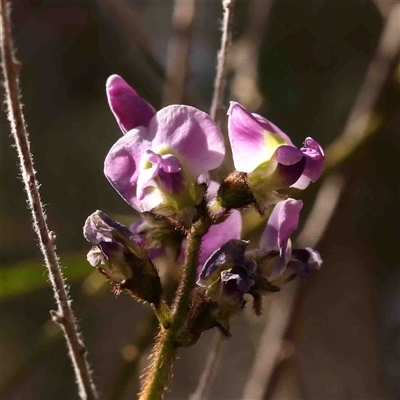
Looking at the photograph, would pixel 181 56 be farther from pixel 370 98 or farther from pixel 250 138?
pixel 250 138

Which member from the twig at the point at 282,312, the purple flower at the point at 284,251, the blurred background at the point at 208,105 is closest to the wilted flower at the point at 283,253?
the purple flower at the point at 284,251

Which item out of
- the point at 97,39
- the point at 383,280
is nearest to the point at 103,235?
the point at 97,39

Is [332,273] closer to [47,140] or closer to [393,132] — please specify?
[393,132]

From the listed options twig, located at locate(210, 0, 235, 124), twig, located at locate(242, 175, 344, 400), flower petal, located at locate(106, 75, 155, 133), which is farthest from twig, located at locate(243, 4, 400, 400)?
flower petal, located at locate(106, 75, 155, 133)

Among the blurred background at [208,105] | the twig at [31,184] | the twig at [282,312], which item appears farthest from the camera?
the blurred background at [208,105]

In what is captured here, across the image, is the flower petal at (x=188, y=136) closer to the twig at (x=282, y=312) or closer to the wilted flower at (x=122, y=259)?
the wilted flower at (x=122, y=259)
